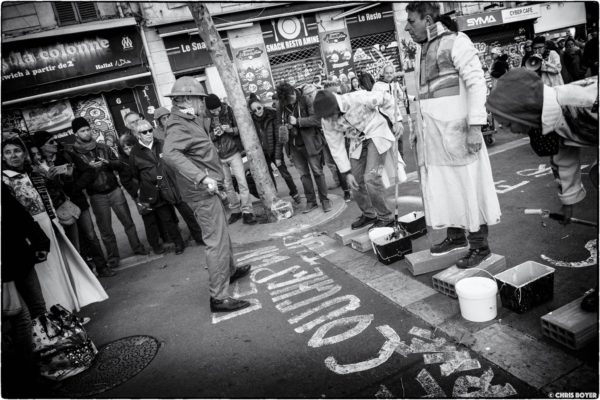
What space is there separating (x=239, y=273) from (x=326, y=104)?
94.9 inches

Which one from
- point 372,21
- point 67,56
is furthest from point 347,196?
point 372,21

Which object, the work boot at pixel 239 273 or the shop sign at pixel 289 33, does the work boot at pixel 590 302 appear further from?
the shop sign at pixel 289 33

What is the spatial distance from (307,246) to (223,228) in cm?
171

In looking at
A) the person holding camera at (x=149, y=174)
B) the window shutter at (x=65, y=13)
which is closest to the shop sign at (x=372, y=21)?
the window shutter at (x=65, y=13)

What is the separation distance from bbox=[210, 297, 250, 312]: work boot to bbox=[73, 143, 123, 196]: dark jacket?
325 cm

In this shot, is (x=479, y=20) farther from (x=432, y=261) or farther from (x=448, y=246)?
(x=432, y=261)

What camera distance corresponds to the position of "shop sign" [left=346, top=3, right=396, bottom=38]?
16.9 meters

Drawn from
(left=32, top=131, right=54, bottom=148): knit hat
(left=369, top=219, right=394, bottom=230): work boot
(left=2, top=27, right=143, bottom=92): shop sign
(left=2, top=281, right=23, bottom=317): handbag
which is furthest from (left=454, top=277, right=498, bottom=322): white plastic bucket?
(left=2, top=27, right=143, bottom=92): shop sign

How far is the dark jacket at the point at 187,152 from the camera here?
3.82m

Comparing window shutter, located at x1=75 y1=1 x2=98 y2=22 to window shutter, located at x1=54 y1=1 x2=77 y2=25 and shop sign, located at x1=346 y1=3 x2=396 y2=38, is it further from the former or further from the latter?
shop sign, located at x1=346 y1=3 x2=396 y2=38

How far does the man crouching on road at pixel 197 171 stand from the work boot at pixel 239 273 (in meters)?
0.68

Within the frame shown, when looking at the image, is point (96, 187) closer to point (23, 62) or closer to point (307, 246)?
point (307, 246)

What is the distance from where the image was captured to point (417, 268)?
153 inches

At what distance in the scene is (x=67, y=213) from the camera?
17.9 ft
